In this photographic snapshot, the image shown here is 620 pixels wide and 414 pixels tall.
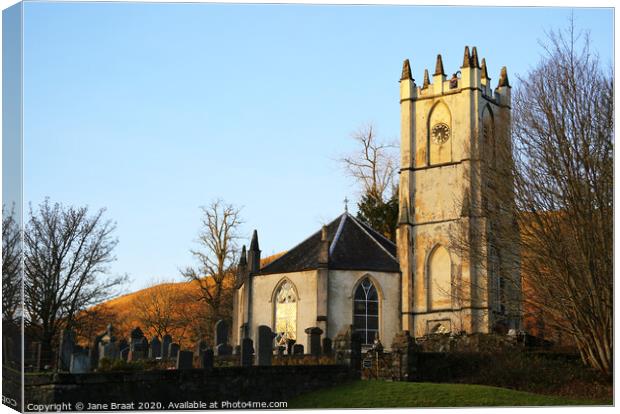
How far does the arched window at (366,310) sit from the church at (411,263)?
1.5 inches

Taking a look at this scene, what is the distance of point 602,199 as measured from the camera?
21531mm

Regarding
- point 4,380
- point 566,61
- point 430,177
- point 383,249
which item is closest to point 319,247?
point 383,249

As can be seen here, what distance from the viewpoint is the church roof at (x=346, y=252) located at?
37719mm

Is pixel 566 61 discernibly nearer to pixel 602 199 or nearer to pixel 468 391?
pixel 602 199

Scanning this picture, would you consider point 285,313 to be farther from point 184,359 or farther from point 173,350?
point 184,359

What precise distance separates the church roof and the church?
5cm

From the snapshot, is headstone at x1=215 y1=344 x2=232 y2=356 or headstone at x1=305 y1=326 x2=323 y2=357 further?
headstone at x1=305 y1=326 x2=323 y2=357

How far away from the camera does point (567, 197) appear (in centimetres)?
2256

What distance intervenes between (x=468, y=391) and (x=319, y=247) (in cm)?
1880

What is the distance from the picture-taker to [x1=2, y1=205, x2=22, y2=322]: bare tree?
17391mm

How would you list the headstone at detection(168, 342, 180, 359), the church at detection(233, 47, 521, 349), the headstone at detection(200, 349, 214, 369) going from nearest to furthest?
the headstone at detection(200, 349, 214, 369) → the headstone at detection(168, 342, 180, 359) → the church at detection(233, 47, 521, 349)

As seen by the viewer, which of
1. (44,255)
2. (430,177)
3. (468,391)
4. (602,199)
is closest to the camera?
(468,391)

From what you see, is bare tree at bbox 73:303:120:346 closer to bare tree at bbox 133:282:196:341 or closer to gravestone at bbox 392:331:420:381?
bare tree at bbox 133:282:196:341

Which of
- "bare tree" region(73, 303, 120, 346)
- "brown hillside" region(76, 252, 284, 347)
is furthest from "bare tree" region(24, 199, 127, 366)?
"brown hillside" region(76, 252, 284, 347)
